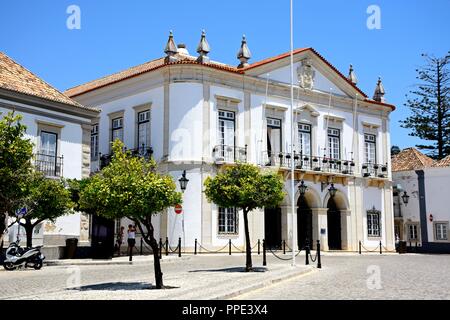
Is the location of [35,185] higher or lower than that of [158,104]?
lower

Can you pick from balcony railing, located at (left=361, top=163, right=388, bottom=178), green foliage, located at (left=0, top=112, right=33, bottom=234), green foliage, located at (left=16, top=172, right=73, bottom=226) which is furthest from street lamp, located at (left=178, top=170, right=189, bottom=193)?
balcony railing, located at (left=361, top=163, right=388, bottom=178)

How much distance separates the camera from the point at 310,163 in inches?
1220

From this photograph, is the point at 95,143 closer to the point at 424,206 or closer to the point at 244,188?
the point at 244,188

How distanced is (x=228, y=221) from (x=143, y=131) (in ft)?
19.3

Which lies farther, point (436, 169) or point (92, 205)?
point (436, 169)

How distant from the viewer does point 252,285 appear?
12070 millimetres

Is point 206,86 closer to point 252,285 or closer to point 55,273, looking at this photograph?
point 55,273

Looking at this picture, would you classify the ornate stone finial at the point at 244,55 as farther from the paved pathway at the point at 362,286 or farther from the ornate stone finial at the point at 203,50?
the paved pathway at the point at 362,286

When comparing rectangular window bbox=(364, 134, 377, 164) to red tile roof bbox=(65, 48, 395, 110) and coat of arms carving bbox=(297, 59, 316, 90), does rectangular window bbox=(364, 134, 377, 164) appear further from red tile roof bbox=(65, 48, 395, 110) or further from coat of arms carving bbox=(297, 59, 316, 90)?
coat of arms carving bbox=(297, 59, 316, 90)

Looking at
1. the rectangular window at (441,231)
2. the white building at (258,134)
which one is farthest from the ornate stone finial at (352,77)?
the rectangular window at (441,231)

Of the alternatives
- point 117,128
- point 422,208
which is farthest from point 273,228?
point 422,208
